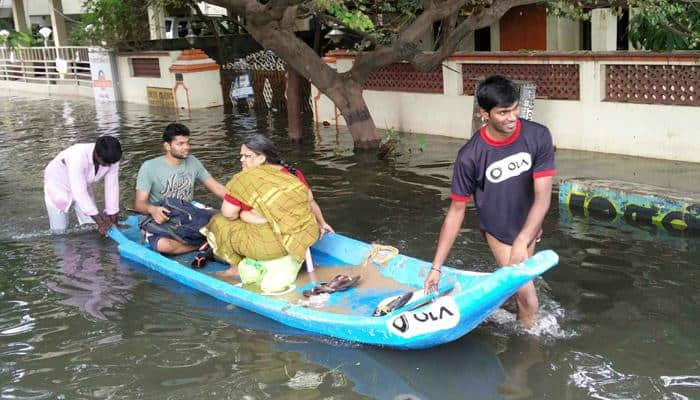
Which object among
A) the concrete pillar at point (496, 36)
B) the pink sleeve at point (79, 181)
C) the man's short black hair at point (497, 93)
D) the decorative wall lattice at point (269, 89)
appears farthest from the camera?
the decorative wall lattice at point (269, 89)

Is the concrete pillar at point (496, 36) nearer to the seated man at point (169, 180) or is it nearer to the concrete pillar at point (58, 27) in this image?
the seated man at point (169, 180)

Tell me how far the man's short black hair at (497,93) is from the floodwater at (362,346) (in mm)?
1719

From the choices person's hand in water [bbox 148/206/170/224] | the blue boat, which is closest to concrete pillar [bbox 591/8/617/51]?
the blue boat

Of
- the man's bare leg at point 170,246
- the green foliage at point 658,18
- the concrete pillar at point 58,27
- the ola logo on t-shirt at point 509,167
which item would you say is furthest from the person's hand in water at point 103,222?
the concrete pillar at point 58,27

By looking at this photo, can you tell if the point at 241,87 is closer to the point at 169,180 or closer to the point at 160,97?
the point at 160,97

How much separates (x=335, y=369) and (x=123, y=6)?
18131 millimetres

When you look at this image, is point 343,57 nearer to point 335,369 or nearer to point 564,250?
point 564,250

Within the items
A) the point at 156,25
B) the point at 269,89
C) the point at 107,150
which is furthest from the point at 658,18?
the point at 156,25

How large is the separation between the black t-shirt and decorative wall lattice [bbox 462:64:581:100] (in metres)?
6.65

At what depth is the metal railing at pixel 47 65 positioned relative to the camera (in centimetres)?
2583

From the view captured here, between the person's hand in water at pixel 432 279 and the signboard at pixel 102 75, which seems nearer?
the person's hand in water at pixel 432 279

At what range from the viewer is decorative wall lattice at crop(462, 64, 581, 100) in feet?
36.9

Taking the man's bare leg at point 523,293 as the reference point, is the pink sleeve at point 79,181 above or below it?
above

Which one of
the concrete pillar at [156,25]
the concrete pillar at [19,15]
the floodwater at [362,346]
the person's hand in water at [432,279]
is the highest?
the concrete pillar at [19,15]
